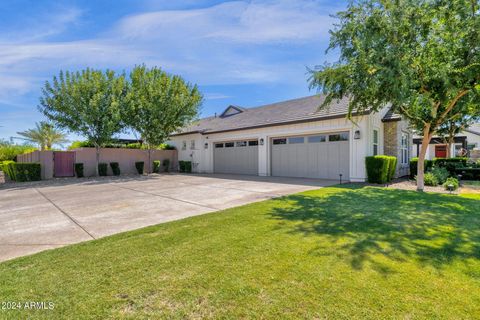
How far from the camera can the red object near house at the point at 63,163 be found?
16.5 m

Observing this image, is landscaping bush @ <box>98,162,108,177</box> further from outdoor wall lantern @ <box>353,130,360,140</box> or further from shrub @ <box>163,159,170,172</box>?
outdoor wall lantern @ <box>353,130,360,140</box>

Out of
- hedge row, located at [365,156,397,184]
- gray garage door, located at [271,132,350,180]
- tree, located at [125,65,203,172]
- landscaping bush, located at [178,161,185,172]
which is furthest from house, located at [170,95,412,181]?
tree, located at [125,65,203,172]

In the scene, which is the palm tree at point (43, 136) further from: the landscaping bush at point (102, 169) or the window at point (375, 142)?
the window at point (375, 142)

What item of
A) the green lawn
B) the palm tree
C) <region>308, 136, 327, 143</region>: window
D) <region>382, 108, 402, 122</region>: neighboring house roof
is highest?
the palm tree

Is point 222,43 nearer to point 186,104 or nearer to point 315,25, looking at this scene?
point 315,25

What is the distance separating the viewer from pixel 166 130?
17969 millimetres

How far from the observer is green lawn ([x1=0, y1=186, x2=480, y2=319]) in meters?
2.17

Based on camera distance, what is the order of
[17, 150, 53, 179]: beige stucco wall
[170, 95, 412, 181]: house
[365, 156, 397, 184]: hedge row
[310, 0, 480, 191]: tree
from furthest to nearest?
[17, 150, 53, 179]: beige stucco wall < [170, 95, 412, 181]: house < [365, 156, 397, 184]: hedge row < [310, 0, 480, 191]: tree

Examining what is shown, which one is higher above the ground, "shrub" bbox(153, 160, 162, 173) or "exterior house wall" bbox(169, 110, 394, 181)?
"exterior house wall" bbox(169, 110, 394, 181)

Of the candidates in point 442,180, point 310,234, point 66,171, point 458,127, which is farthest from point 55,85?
point 458,127

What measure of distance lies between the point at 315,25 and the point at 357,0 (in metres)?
1.82

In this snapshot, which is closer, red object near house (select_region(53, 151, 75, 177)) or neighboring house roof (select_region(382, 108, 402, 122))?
neighboring house roof (select_region(382, 108, 402, 122))

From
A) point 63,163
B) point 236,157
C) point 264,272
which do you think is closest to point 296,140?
point 236,157

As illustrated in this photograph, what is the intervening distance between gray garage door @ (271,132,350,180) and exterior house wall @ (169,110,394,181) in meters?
0.35
